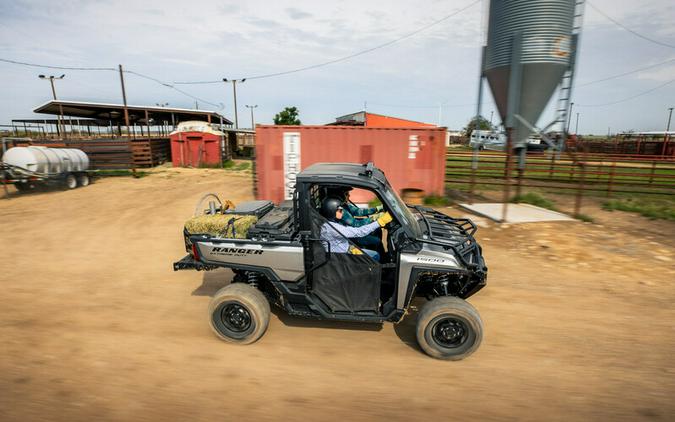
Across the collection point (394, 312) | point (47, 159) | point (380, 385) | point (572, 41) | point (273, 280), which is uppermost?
point (572, 41)

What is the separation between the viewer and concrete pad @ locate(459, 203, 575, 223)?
31.4 ft

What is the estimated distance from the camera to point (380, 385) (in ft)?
11.7

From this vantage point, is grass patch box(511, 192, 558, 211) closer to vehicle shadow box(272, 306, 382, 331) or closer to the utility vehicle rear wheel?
vehicle shadow box(272, 306, 382, 331)

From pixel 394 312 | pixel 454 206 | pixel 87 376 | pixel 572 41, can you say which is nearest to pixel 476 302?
pixel 394 312

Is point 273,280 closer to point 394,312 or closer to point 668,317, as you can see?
point 394,312

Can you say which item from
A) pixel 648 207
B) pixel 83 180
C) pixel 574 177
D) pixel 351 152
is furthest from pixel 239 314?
pixel 574 177

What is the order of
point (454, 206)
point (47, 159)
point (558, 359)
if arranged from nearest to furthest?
point (558, 359) → point (454, 206) → point (47, 159)

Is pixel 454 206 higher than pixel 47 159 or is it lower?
lower

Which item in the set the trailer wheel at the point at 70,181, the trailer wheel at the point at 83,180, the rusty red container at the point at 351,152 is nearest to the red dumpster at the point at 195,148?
the trailer wheel at the point at 83,180

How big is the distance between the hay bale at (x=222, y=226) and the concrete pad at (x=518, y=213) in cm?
754

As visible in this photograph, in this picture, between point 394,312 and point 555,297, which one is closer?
point 394,312

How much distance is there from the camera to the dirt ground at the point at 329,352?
3.26 metres

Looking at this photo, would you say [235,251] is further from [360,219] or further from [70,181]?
[70,181]

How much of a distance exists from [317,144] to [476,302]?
7947 millimetres
